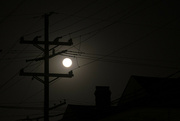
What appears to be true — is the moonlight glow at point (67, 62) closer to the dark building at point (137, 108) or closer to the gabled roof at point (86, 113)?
the dark building at point (137, 108)

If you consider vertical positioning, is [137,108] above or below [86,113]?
below

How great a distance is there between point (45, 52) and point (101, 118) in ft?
34.4

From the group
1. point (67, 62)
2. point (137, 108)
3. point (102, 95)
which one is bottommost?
point (137, 108)

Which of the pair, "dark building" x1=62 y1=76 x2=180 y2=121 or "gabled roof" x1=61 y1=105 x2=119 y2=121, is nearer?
"dark building" x1=62 y1=76 x2=180 y2=121

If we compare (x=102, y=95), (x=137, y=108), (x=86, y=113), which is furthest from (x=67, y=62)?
(x=86, y=113)

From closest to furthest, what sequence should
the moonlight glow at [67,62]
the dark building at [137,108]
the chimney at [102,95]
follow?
the moonlight glow at [67,62]
the dark building at [137,108]
the chimney at [102,95]

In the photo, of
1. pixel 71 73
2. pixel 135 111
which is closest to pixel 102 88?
pixel 135 111

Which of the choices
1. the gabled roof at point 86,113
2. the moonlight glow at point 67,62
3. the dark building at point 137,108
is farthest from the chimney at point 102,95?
the moonlight glow at point 67,62

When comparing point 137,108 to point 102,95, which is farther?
point 102,95

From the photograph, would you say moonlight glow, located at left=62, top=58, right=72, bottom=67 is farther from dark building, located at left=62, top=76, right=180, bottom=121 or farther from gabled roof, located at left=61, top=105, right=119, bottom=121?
gabled roof, located at left=61, top=105, right=119, bottom=121

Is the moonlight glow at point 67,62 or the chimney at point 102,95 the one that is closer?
the moonlight glow at point 67,62

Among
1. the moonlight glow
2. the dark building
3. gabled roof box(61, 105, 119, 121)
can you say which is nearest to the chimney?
the dark building

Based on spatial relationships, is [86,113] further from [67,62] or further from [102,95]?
[67,62]

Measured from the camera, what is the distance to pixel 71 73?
776 inches
